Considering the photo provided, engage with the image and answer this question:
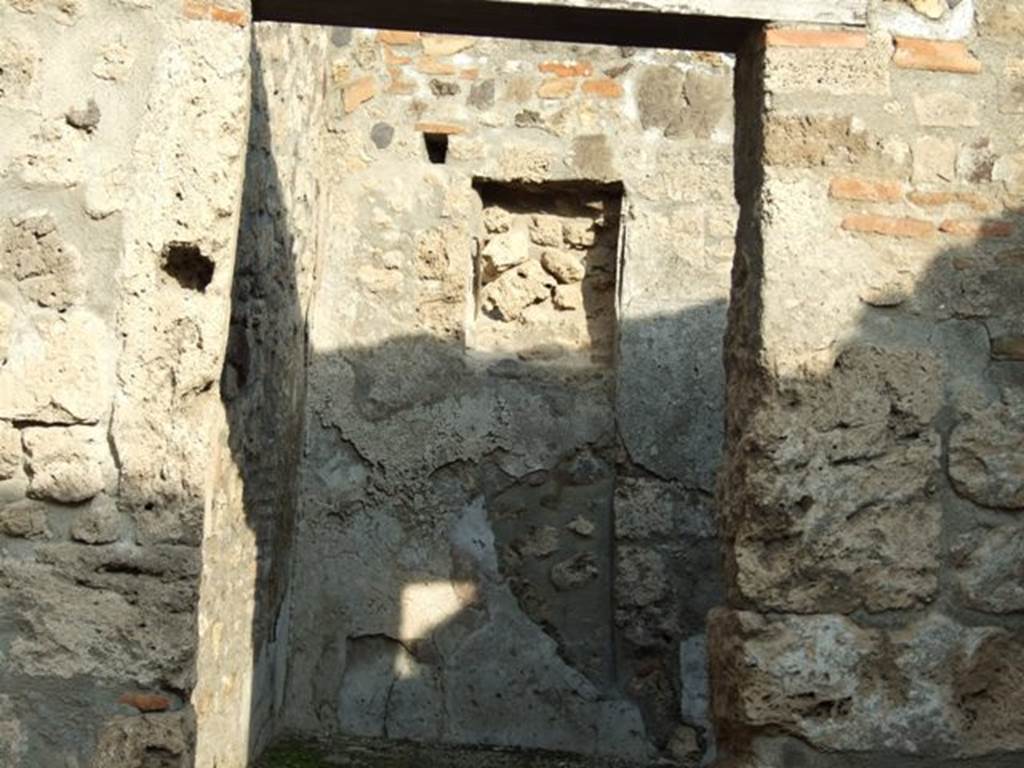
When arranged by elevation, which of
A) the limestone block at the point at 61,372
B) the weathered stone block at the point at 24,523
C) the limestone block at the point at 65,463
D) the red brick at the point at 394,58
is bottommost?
the weathered stone block at the point at 24,523

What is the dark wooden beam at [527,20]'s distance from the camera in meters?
3.00

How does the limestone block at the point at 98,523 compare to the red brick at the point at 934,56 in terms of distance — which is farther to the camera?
the red brick at the point at 934,56

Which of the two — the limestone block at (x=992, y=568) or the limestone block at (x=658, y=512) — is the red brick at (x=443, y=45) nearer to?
the limestone block at (x=658, y=512)

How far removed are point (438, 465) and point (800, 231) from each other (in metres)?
3.02

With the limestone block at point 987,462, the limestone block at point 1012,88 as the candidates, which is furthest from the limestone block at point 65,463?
the limestone block at point 1012,88

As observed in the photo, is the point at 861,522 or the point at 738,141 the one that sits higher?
the point at 738,141

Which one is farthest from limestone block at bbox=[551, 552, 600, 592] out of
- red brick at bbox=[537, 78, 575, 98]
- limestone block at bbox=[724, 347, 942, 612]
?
limestone block at bbox=[724, 347, 942, 612]

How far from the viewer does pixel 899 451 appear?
2.90 meters

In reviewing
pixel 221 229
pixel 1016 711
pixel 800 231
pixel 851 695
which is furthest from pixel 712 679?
pixel 221 229

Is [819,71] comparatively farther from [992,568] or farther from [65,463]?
[65,463]

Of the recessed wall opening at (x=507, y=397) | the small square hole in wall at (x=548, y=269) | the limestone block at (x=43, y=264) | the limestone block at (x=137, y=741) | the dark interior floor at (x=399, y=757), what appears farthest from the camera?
the small square hole in wall at (x=548, y=269)

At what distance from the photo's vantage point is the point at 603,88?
5.95m

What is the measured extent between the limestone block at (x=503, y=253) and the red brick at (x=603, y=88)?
692 mm

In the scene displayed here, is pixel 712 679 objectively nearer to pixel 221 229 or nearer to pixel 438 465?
pixel 221 229
